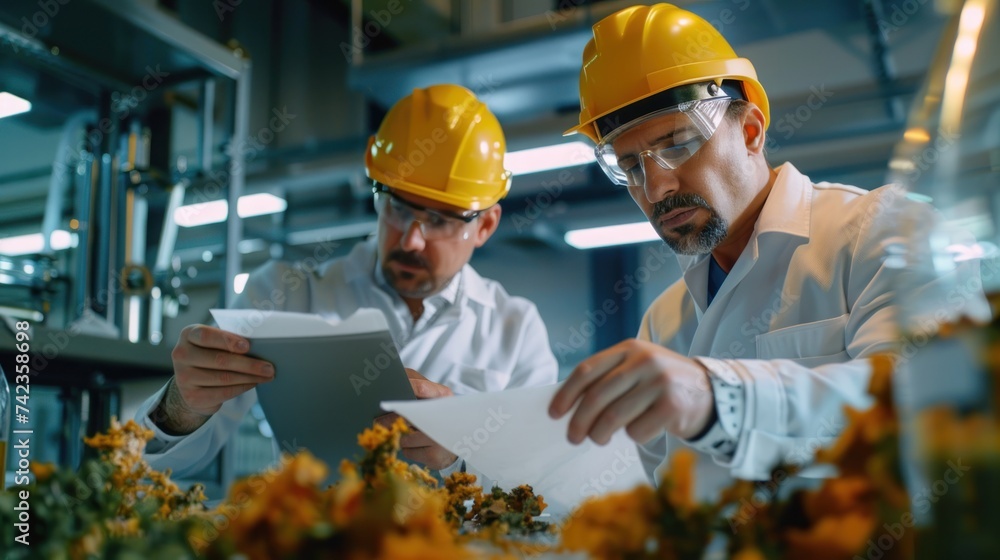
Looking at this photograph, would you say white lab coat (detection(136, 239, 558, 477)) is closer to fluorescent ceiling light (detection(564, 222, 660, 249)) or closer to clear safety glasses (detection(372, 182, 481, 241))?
clear safety glasses (detection(372, 182, 481, 241))

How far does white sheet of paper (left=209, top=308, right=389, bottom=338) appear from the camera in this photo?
125 cm

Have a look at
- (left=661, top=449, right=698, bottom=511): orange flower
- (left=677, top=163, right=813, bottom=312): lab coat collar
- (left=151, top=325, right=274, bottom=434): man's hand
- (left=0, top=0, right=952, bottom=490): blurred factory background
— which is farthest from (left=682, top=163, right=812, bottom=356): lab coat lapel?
(left=661, top=449, right=698, bottom=511): orange flower

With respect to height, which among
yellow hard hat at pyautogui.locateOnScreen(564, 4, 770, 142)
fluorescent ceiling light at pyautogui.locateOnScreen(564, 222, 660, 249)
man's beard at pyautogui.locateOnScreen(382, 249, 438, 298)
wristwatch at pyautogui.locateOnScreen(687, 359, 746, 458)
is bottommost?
wristwatch at pyautogui.locateOnScreen(687, 359, 746, 458)

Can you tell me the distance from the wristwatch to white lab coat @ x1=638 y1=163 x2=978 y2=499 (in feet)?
0.33

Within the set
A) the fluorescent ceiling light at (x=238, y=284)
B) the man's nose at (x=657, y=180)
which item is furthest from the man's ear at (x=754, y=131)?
the fluorescent ceiling light at (x=238, y=284)

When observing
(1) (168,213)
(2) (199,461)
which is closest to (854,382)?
(2) (199,461)

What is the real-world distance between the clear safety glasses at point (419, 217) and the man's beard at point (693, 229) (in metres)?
0.68

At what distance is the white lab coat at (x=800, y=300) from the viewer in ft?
4.01

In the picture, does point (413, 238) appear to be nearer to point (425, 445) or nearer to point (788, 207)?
point (425, 445)

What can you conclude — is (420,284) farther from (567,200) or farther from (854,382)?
(567,200)

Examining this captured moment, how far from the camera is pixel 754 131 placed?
1.72 meters

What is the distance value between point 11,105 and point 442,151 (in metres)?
2.06

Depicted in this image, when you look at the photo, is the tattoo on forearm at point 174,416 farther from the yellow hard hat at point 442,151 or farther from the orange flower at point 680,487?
the orange flower at point 680,487

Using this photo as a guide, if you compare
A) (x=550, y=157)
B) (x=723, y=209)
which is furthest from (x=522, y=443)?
(x=550, y=157)
